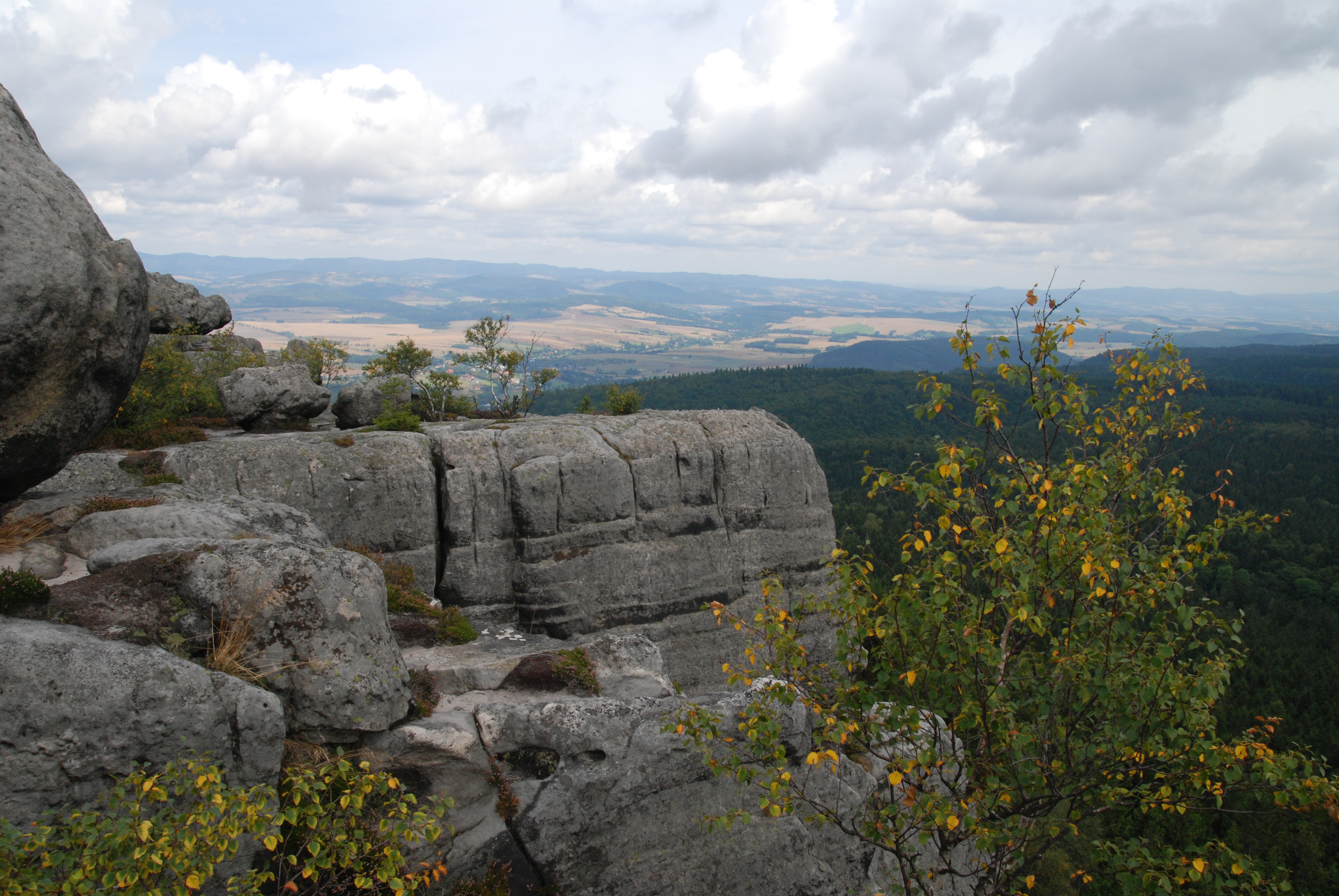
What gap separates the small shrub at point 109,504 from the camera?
59.8 feet

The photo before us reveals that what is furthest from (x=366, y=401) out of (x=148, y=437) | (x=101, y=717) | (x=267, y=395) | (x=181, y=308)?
(x=101, y=717)

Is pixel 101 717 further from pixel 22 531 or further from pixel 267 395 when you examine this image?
pixel 267 395

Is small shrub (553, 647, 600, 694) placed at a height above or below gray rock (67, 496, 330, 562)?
below

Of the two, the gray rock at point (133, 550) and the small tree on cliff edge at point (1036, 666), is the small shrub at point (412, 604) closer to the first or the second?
the gray rock at point (133, 550)

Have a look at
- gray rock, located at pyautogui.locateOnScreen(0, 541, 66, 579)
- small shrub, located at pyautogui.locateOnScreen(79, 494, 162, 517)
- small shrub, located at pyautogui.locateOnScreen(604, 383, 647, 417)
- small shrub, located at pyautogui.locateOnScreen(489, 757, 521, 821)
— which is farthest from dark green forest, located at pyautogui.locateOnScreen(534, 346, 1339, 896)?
small shrub, located at pyautogui.locateOnScreen(79, 494, 162, 517)

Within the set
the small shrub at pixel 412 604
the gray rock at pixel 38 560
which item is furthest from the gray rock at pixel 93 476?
the small shrub at pixel 412 604

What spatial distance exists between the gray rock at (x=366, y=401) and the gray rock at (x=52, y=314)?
2015cm

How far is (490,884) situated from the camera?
1462 cm

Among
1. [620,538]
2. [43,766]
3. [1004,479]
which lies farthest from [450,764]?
[620,538]

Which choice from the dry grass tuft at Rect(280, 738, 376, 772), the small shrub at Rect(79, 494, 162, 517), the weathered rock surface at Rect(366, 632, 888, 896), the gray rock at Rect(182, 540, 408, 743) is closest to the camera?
the dry grass tuft at Rect(280, 738, 376, 772)

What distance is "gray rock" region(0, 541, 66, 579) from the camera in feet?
49.6

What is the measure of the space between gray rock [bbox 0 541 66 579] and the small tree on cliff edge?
14.4 meters

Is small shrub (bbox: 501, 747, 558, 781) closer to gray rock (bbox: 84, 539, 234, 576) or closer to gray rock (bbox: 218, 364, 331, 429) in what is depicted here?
gray rock (bbox: 84, 539, 234, 576)

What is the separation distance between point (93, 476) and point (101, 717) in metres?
15.4
